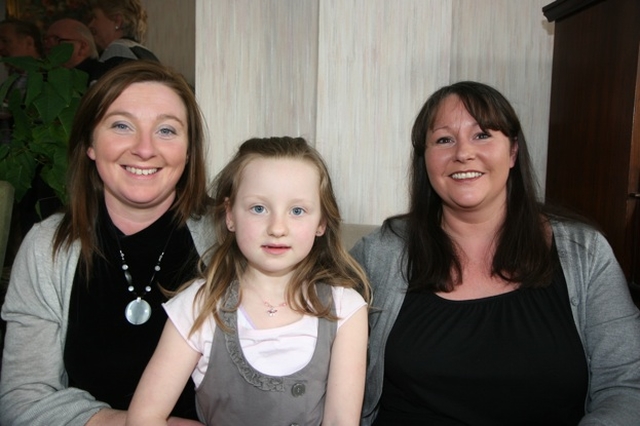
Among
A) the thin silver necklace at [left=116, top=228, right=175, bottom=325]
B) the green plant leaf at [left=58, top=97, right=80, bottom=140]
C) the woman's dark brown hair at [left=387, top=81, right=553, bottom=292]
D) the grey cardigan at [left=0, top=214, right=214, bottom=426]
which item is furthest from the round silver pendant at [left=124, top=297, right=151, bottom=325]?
the green plant leaf at [left=58, top=97, right=80, bottom=140]

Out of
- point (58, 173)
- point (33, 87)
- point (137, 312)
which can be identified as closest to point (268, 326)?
point (137, 312)

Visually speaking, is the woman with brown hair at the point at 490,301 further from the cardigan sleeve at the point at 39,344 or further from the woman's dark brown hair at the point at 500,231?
the cardigan sleeve at the point at 39,344

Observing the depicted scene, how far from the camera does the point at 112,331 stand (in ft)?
5.38

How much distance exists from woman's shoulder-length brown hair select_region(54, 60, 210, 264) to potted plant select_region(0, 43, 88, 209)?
100 cm

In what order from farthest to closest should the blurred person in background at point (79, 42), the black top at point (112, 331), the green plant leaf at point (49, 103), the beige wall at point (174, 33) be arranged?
the blurred person in background at point (79, 42), the beige wall at point (174, 33), the green plant leaf at point (49, 103), the black top at point (112, 331)

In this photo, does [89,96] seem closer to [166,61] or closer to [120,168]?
[120,168]

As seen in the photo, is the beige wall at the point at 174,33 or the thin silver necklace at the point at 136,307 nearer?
the thin silver necklace at the point at 136,307

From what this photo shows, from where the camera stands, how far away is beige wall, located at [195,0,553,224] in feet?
8.48

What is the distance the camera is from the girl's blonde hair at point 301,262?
149 cm

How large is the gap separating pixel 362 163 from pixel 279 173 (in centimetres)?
122

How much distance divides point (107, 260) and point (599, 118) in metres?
1.73

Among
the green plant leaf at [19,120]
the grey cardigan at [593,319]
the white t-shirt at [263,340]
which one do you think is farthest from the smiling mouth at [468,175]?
the green plant leaf at [19,120]

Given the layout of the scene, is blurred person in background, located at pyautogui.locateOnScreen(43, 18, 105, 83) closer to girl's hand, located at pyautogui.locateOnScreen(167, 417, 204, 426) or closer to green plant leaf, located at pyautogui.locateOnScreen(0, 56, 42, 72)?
green plant leaf, located at pyautogui.locateOnScreen(0, 56, 42, 72)

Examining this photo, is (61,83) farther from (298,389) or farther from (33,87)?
(298,389)
